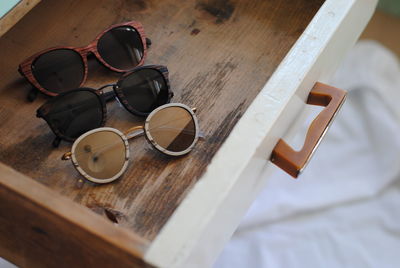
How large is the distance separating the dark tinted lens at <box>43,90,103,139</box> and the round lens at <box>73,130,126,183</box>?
3 cm

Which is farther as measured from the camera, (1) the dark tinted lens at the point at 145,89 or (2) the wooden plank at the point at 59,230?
(1) the dark tinted lens at the point at 145,89

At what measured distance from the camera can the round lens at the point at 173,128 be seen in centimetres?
51

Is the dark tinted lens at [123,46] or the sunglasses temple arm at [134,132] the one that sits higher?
the dark tinted lens at [123,46]

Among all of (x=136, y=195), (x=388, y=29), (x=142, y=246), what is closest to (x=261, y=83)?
(x=136, y=195)

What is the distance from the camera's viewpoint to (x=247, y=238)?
0.76 metres

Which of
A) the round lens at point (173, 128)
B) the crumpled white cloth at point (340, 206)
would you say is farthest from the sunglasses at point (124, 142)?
the crumpled white cloth at point (340, 206)

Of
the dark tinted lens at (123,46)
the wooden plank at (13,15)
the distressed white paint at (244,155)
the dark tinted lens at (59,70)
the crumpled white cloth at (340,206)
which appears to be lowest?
the crumpled white cloth at (340,206)

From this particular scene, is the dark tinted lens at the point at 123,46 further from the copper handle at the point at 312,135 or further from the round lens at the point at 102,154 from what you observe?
the copper handle at the point at 312,135

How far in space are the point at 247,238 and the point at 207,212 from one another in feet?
1.48

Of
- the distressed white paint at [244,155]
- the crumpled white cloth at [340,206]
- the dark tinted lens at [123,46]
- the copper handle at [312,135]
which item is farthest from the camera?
the crumpled white cloth at [340,206]

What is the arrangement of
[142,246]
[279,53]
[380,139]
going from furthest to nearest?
1. [380,139]
2. [279,53]
3. [142,246]

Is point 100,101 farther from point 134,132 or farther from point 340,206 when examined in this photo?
A: point 340,206

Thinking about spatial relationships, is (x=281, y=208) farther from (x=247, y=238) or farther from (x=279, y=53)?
(x=279, y=53)

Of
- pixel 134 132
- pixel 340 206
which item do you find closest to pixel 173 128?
pixel 134 132
